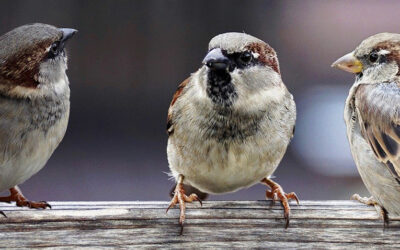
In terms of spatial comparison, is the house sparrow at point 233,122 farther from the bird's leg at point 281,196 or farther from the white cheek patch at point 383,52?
the white cheek patch at point 383,52

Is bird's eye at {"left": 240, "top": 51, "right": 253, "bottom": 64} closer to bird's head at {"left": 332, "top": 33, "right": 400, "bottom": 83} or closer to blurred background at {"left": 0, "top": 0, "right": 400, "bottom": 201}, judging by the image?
bird's head at {"left": 332, "top": 33, "right": 400, "bottom": 83}

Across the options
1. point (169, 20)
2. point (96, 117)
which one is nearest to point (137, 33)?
point (169, 20)

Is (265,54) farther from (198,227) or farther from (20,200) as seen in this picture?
(20,200)

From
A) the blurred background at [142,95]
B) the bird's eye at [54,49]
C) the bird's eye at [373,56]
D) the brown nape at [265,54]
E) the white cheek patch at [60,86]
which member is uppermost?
the bird's eye at [54,49]

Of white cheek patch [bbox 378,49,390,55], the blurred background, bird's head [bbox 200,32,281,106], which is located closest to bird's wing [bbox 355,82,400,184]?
white cheek patch [bbox 378,49,390,55]

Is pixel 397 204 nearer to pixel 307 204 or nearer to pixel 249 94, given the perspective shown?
pixel 307 204

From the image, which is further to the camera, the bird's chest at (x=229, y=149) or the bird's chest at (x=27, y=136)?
the bird's chest at (x=229, y=149)

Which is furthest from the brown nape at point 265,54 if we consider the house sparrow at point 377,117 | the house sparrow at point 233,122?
the house sparrow at point 377,117
